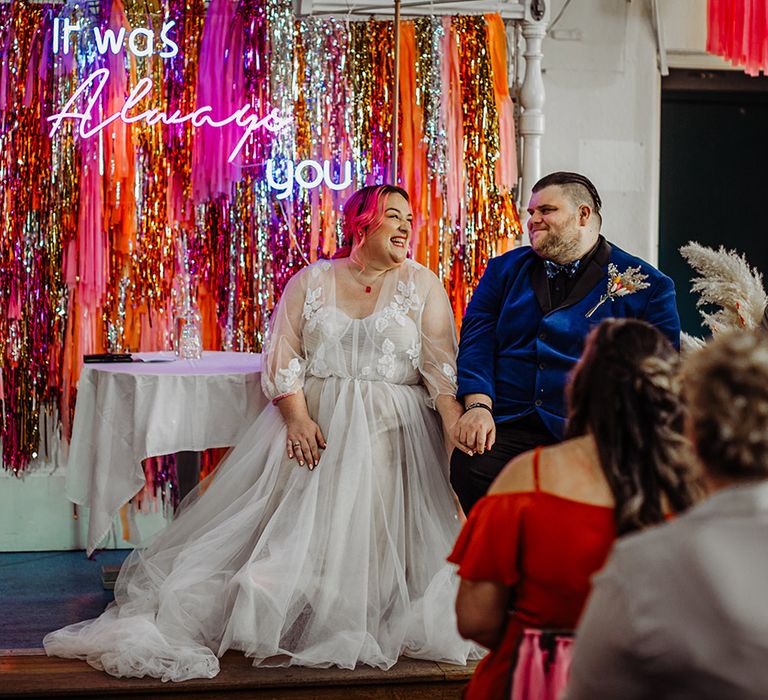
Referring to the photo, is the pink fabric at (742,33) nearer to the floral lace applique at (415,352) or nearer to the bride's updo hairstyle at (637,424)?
the floral lace applique at (415,352)

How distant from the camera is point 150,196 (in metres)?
4.29

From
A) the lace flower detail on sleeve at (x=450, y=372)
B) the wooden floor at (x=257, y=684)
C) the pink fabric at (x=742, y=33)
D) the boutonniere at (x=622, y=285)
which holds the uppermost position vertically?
the pink fabric at (x=742, y=33)

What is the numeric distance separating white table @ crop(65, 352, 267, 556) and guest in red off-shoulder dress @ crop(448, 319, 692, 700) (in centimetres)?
203

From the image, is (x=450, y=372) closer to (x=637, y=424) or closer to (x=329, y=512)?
(x=329, y=512)

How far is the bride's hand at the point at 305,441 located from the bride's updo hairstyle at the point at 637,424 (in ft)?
5.44

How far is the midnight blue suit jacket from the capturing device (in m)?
3.15

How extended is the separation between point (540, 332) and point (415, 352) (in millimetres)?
410

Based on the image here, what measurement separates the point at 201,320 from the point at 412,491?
154 cm

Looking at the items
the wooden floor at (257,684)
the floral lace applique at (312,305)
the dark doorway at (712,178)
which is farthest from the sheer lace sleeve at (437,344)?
the dark doorway at (712,178)

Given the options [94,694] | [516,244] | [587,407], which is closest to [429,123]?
[516,244]

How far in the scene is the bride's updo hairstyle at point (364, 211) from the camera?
337cm

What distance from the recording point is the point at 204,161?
14.1 ft

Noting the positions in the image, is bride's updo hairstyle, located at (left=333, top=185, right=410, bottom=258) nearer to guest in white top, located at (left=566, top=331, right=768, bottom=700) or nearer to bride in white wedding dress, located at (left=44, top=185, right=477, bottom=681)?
bride in white wedding dress, located at (left=44, top=185, right=477, bottom=681)
